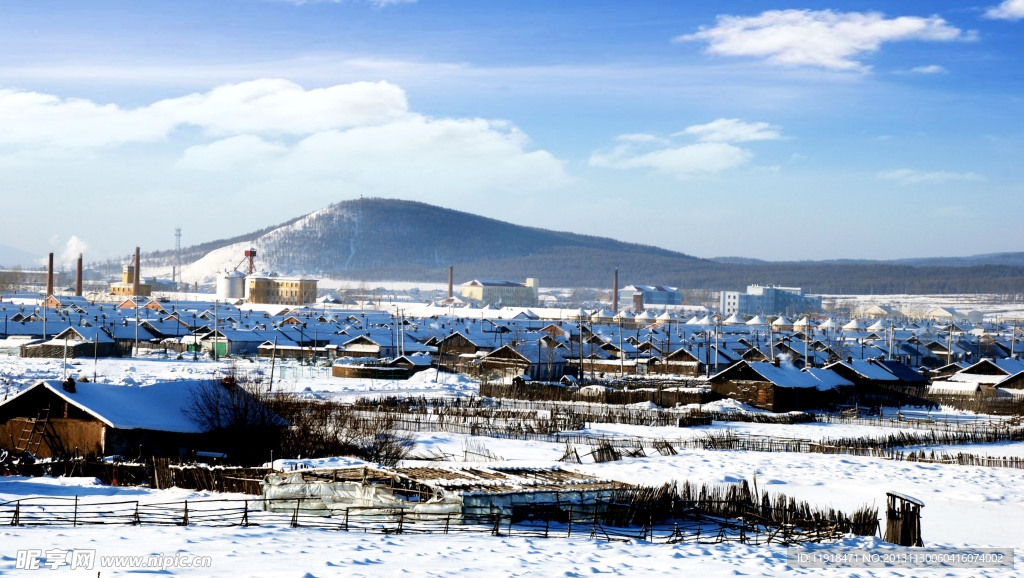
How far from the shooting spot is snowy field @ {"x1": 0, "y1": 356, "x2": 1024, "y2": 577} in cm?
1173

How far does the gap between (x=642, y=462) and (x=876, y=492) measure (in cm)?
500

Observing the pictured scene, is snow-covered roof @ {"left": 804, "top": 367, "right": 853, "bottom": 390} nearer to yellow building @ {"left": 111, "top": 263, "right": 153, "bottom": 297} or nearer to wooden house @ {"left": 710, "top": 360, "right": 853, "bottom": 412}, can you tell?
wooden house @ {"left": 710, "top": 360, "right": 853, "bottom": 412}

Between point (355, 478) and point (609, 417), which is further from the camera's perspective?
point (609, 417)

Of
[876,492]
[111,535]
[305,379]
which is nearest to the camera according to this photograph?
[111,535]

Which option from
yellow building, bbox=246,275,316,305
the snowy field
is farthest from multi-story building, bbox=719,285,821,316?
the snowy field

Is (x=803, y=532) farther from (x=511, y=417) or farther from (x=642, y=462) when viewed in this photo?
(x=511, y=417)

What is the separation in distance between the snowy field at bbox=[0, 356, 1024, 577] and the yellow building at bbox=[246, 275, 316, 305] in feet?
371

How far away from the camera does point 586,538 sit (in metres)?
14.5

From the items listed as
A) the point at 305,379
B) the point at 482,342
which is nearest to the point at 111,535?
the point at 305,379

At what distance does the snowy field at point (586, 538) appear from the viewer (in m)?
11.7

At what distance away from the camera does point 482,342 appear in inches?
2424

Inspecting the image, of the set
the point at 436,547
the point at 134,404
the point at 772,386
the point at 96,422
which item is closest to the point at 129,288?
the point at 772,386

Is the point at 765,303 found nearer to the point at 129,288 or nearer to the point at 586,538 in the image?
the point at 129,288

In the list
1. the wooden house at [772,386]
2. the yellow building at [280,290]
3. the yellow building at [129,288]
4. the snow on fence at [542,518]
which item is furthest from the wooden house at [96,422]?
the yellow building at [280,290]
